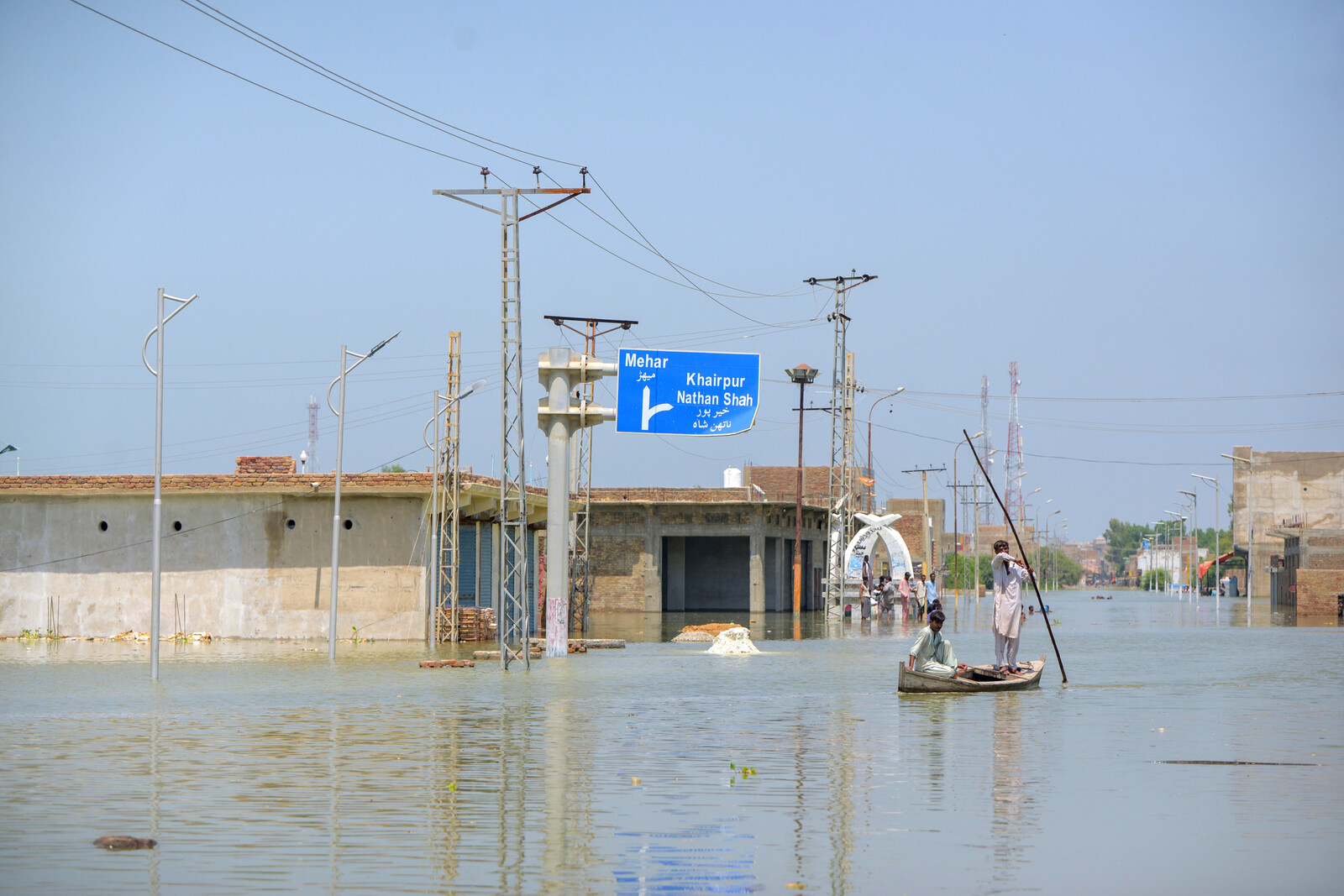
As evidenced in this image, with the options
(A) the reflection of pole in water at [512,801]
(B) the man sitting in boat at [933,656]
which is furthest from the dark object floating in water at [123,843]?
(B) the man sitting in boat at [933,656]

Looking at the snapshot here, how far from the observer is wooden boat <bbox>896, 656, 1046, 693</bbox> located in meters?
20.7

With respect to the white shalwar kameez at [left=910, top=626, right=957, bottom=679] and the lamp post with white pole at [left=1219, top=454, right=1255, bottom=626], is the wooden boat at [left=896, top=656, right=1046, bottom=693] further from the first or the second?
the lamp post with white pole at [left=1219, top=454, right=1255, bottom=626]

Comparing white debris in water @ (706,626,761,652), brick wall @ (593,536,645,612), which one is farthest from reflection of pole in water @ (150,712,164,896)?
brick wall @ (593,536,645,612)

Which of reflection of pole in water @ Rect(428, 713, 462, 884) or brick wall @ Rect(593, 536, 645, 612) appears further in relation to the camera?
brick wall @ Rect(593, 536, 645, 612)

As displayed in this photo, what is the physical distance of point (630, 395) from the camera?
30.6m

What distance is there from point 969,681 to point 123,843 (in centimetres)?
1428

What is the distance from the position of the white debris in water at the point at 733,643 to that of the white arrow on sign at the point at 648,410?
18.4 feet

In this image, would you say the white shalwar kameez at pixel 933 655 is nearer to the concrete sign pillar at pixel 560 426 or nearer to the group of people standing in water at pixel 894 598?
the concrete sign pillar at pixel 560 426

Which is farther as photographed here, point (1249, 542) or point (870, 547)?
point (1249, 542)

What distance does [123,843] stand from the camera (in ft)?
29.0

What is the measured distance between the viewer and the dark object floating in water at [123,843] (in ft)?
28.9

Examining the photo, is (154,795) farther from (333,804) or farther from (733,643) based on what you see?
(733,643)

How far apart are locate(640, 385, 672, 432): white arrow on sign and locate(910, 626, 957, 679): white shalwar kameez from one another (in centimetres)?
1086

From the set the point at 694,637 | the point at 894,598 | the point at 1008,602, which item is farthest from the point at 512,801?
the point at 894,598
